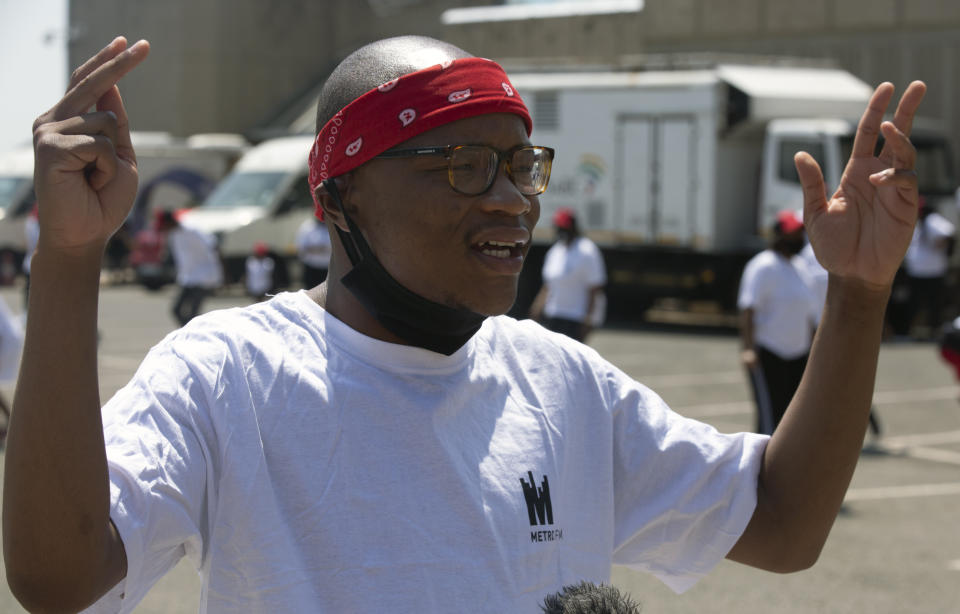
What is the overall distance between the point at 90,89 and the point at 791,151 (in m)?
16.1

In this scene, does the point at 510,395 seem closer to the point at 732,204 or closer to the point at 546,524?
the point at 546,524

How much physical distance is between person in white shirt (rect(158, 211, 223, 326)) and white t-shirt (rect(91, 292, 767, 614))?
447 inches

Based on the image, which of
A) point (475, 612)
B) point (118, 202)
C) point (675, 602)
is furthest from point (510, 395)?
point (675, 602)

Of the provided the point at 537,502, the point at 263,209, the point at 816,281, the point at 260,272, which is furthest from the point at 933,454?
the point at 263,209

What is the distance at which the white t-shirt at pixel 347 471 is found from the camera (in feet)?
5.42

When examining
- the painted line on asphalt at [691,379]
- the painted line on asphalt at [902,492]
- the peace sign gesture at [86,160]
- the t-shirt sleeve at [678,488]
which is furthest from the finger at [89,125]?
the painted line on asphalt at [691,379]

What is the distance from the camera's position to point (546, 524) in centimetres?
A: 187

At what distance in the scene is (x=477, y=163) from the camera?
1876 millimetres

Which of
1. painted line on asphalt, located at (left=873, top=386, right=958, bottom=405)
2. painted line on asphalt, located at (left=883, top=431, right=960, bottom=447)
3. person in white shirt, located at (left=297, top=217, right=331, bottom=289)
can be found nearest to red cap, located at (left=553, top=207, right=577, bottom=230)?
painted line on asphalt, located at (left=883, top=431, right=960, bottom=447)

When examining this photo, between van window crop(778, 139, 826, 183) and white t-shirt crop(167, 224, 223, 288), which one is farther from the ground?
van window crop(778, 139, 826, 183)

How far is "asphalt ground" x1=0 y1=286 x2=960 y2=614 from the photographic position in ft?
18.4

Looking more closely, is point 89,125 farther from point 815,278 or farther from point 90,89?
point 815,278

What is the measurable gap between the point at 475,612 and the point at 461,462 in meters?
0.22

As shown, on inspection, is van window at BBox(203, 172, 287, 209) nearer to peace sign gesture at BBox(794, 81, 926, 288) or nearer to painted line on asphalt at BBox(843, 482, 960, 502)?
painted line on asphalt at BBox(843, 482, 960, 502)
